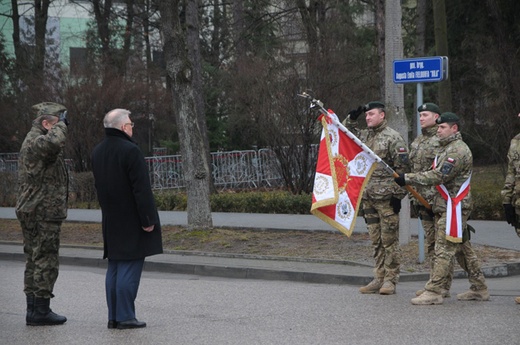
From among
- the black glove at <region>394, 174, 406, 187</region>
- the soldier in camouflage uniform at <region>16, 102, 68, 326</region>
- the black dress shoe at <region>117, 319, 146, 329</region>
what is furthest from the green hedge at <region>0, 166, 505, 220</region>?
the soldier in camouflage uniform at <region>16, 102, 68, 326</region>

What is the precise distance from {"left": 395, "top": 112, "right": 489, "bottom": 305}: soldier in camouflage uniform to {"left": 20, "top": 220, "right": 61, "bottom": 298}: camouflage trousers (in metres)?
3.31

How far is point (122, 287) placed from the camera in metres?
8.57

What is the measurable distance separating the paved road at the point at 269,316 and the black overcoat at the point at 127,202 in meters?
0.73

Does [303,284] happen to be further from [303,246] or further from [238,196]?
[238,196]

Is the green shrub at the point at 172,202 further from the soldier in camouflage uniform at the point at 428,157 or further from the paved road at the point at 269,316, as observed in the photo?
the soldier in camouflage uniform at the point at 428,157

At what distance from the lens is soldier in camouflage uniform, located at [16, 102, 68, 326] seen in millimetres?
8852

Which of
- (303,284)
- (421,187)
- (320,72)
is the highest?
(320,72)

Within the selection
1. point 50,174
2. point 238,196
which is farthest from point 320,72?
point 50,174

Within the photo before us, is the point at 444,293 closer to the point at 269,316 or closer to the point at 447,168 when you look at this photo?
the point at 447,168

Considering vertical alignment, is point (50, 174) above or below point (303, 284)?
above

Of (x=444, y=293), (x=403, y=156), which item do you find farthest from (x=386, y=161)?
(x=444, y=293)

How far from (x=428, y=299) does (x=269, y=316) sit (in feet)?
5.29

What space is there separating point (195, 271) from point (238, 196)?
9.38m

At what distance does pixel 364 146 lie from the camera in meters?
10.1
